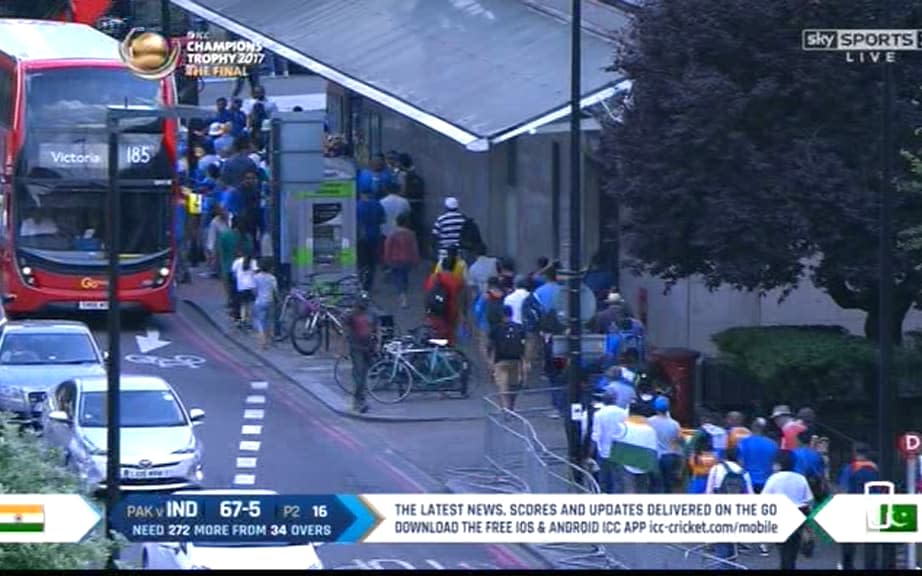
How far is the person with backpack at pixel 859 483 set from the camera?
18.8 metres

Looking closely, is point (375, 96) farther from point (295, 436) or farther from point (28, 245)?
point (295, 436)

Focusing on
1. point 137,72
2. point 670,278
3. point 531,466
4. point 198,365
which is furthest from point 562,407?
point 137,72

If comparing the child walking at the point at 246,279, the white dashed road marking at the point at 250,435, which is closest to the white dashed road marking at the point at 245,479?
the white dashed road marking at the point at 250,435

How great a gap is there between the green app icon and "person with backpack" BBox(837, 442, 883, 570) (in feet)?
4.07

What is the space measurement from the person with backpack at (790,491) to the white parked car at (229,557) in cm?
449

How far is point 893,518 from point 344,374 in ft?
49.9

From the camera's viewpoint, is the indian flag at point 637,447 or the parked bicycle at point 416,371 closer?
the indian flag at point 637,447

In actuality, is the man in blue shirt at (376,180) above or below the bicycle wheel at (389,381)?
above

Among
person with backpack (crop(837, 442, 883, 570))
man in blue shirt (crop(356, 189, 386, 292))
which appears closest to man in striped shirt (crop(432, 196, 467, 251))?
man in blue shirt (crop(356, 189, 386, 292))

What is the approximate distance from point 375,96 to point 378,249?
3110 mm

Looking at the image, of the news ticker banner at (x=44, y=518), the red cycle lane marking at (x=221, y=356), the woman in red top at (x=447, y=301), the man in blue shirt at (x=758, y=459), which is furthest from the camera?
the woman in red top at (x=447, y=301)

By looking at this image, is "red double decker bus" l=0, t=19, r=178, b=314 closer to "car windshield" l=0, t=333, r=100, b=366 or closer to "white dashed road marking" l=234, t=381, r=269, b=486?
"white dashed road marking" l=234, t=381, r=269, b=486

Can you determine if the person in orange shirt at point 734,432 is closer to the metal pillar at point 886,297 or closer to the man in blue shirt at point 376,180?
the metal pillar at point 886,297

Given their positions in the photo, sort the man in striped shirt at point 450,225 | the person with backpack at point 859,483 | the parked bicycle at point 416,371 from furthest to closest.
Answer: the man in striped shirt at point 450,225
the parked bicycle at point 416,371
the person with backpack at point 859,483
